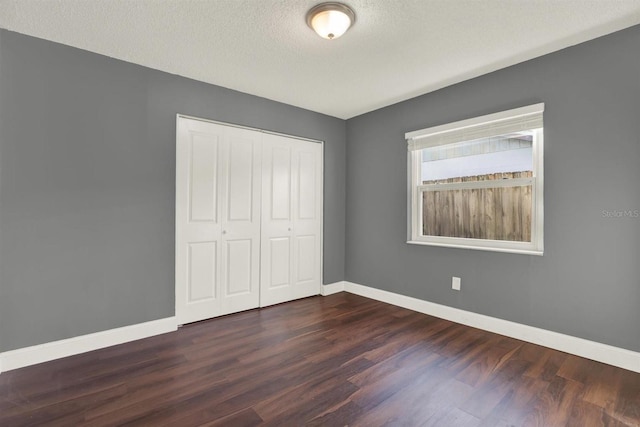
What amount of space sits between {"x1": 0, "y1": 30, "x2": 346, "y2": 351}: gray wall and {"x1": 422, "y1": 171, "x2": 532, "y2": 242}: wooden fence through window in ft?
9.00

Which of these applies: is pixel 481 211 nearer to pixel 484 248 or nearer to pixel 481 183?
pixel 481 183

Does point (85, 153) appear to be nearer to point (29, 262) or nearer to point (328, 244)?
point (29, 262)

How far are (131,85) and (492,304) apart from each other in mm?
3922

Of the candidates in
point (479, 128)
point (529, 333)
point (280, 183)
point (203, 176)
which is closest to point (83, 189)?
point (203, 176)

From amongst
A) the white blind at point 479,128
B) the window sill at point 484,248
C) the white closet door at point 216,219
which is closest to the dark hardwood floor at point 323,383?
the white closet door at point 216,219

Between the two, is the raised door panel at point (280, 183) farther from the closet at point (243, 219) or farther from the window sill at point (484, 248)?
the window sill at point (484, 248)

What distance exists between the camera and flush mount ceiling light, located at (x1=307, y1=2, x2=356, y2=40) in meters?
2.01

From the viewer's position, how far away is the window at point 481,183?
2.78 meters

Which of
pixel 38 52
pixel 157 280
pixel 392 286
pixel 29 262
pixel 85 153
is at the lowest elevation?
pixel 392 286

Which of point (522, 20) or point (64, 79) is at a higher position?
point (522, 20)

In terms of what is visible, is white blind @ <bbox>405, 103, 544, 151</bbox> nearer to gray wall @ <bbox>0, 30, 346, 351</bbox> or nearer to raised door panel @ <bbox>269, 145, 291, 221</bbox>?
raised door panel @ <bbox>269, 145, 291, 221</bbox>

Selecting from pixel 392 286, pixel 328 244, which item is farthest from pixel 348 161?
pixel 392 286

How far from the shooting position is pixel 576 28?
2266 mm

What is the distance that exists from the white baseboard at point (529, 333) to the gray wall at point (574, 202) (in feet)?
0.18
